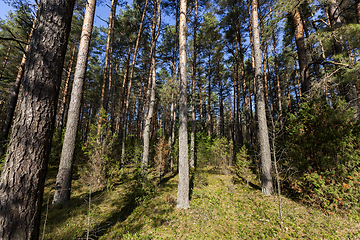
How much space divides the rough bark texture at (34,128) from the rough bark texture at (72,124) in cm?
383

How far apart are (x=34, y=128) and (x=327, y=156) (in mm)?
8301

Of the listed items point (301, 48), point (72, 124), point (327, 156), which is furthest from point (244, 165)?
point (72, 124)

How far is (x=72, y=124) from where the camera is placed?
5.30 meters

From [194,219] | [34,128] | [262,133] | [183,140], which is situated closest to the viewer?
[34,128]

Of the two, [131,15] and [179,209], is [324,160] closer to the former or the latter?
[179,209]

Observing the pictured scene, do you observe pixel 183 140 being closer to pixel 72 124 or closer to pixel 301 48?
pixel 72 124

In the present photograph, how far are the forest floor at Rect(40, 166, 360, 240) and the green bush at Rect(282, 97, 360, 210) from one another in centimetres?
54

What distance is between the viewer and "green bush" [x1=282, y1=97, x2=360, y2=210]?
15.6 ft

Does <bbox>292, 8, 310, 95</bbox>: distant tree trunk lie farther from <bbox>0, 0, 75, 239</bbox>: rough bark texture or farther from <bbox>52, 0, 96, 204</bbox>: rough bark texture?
<bbox>52, 0, 96, 204</bbox>: rough bark texture

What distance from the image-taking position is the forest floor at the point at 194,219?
3953 millimetres

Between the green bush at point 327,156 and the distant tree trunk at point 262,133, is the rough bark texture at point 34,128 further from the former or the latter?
the distant tree trunk at point 262,133

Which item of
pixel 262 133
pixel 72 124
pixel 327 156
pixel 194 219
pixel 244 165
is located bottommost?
pixel 194 219

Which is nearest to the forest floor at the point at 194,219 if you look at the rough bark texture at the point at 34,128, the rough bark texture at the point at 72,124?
the rough bark texture at the point at 72,124

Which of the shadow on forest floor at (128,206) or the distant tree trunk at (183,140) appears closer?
the shadow on forest floor at (128,206)
